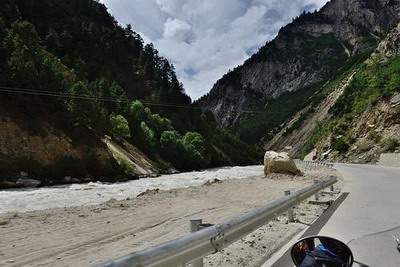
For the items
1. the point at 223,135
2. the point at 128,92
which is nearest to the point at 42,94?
the point at 128,92

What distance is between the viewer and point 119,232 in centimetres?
1097

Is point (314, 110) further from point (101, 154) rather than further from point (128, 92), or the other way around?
point (101, 154)

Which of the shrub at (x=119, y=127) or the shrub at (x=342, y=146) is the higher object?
the shrub at (x=119, y=127)

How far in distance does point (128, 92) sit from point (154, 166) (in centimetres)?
4778

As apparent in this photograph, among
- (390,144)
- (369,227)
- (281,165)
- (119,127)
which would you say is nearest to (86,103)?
(119,127)

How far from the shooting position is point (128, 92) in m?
112

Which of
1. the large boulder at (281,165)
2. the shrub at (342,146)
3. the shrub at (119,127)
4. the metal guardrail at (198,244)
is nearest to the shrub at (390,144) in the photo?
the shrub at (342,146)

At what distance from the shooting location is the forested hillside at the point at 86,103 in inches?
1861

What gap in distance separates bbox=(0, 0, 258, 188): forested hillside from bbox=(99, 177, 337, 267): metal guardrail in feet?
114

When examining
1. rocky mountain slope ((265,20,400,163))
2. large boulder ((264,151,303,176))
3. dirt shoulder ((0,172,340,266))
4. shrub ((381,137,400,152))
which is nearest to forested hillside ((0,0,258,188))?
large boulder ((264,151,303,176))

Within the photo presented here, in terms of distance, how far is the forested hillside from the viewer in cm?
4728

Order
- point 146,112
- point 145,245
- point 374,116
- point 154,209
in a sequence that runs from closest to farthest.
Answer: point 145,245, point 154,209, point 374,116, point 146,112

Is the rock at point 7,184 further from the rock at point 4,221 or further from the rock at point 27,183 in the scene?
the rock at point 4,221

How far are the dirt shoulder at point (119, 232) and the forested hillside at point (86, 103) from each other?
88.7ft
